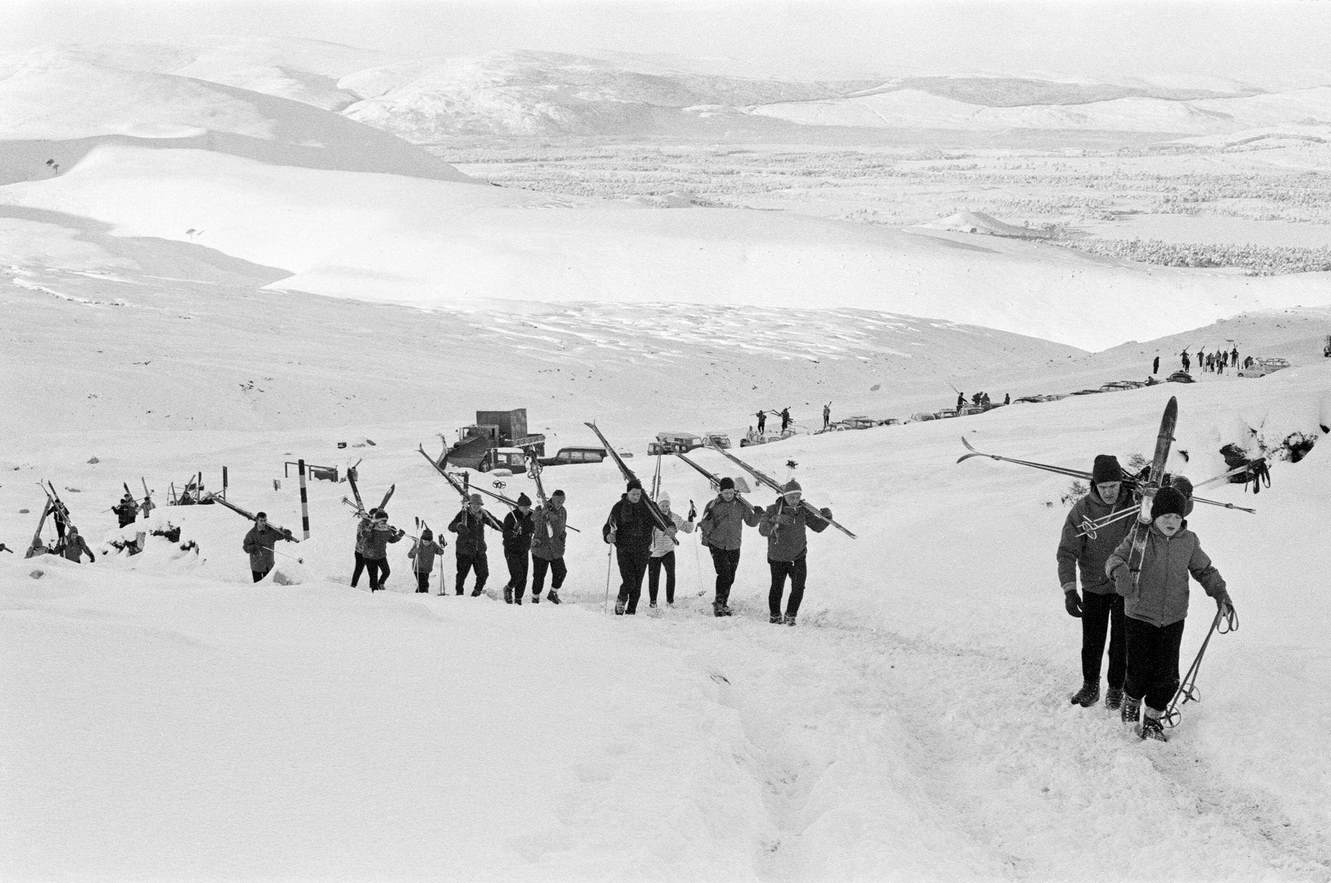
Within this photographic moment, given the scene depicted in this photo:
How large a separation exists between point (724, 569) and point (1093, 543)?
449 cm

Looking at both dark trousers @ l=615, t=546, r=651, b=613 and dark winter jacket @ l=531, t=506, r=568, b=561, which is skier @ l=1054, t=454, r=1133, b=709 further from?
dark winter jacket @ l=531, t=506, r=568, b=561

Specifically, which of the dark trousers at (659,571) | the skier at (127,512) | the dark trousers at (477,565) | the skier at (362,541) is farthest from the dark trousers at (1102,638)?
the skier at (127,512)

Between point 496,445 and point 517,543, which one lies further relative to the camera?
point 496,445

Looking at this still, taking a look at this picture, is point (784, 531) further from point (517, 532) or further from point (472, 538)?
point (472, 538)

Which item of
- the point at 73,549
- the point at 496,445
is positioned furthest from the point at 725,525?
the point at 496,445

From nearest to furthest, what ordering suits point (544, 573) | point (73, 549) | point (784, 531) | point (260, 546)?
point (784, 531)
point (544, 573)
point (260, 546)
point (73, 549)

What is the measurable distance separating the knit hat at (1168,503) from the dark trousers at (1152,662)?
0.65m

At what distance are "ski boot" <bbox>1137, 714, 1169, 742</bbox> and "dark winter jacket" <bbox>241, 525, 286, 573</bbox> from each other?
32.1 ft

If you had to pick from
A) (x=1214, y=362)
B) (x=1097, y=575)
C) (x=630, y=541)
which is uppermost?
(x=1097, y=575)

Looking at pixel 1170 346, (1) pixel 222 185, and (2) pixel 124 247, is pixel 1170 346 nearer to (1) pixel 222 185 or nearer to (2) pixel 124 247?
(2) pixel 124 247

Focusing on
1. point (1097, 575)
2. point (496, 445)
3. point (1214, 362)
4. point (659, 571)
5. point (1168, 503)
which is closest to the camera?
point (1168, 503)

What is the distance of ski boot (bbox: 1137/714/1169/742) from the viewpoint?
701 centimetres

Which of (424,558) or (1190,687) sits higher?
(1190,687)

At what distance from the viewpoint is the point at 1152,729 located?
7.05 m
